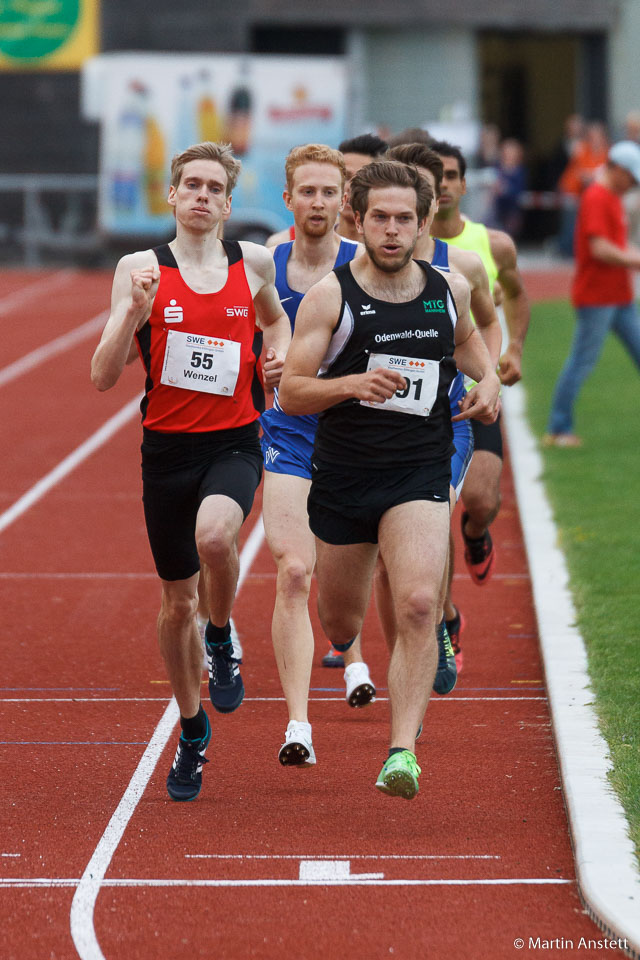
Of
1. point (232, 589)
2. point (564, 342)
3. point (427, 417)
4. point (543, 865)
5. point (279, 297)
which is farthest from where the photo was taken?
point (564, 342)

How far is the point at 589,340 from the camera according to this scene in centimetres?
1322

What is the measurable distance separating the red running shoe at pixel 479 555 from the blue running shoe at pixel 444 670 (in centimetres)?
143

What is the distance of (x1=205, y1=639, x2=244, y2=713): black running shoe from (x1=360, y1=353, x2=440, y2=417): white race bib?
4.61ft

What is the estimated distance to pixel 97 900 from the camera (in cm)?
488

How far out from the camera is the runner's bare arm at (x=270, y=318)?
628 centimetres

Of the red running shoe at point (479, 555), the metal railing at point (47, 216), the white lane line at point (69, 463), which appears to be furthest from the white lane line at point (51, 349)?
the red running shoe at point (479, 555)

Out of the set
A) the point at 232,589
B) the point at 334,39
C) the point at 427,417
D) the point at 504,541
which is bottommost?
the point at 504,541

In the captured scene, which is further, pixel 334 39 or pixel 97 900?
pixel 334 39

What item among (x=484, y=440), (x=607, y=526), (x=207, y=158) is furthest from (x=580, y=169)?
(x=207, y=158)

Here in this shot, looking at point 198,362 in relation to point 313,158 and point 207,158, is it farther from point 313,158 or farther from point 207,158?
point 313,158

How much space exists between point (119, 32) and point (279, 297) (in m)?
27.2

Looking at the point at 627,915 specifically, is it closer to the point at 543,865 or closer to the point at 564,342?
the point at 543,865

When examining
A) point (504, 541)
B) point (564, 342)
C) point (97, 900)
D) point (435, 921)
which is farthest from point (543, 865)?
point (564, 342)

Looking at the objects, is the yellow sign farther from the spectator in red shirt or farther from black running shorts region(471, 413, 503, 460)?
black running shorts region(471, 413, 503, 460)
